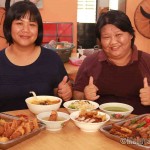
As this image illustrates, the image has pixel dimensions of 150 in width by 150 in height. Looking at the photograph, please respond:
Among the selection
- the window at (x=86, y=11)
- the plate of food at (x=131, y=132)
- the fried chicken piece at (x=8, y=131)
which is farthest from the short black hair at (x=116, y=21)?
the window at (x=86, y=11)

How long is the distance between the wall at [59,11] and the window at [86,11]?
5.08 feet

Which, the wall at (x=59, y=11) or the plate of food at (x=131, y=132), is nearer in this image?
the plate of food at (x=131, y=132)

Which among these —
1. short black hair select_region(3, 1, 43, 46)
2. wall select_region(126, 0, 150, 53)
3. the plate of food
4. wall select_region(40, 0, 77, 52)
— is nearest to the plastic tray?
the plate of food

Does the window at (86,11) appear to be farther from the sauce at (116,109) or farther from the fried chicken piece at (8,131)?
the fried chicken piece at (8,131)

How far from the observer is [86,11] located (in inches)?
243

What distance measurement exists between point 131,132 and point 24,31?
1100 millimetres

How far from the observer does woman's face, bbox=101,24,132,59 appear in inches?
82.4

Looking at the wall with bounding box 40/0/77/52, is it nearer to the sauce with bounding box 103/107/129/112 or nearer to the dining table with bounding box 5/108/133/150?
the sauce with bounding box 103/107/129/112

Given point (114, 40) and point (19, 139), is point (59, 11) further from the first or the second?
point (19, 139)

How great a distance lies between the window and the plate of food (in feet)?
15.5

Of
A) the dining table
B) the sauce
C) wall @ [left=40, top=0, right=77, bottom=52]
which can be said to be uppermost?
wall @ [left=40, top=0, right=77, bottom=52]

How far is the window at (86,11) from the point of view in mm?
6133

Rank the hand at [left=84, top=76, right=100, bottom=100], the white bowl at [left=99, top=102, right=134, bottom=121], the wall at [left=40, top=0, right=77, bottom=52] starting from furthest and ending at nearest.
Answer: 1. the wall at [left=40, top=0, right=77, bottom=52]
2. the hand at [left=84, top=76, right=100, bottom=100]
3. the white bowl at [left=99, top=102, right=134, bottom=121]

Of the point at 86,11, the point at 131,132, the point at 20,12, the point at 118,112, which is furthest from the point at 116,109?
the point at 86,11
